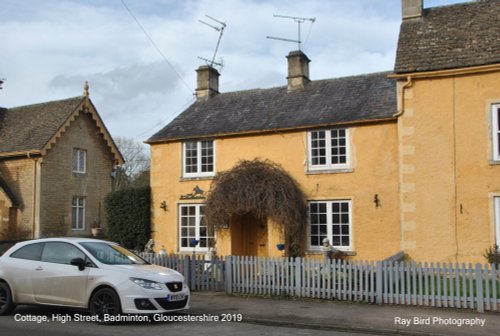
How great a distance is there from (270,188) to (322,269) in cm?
482

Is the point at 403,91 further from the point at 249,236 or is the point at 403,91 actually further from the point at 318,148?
the point at 249,236

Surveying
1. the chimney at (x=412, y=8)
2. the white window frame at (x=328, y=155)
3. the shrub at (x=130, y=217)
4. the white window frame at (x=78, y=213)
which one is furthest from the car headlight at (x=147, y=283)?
the white window frame at (x=78, y=213)

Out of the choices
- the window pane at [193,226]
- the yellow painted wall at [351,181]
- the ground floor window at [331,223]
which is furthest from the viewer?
the window pane at [193,226]

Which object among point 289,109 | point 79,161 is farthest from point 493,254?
point 79,161

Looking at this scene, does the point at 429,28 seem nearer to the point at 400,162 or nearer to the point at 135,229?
the point at 400,162

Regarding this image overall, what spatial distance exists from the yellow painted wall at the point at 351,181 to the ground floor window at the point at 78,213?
32.0 feet

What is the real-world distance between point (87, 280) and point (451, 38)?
13228 mm

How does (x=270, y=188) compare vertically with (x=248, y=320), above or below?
above

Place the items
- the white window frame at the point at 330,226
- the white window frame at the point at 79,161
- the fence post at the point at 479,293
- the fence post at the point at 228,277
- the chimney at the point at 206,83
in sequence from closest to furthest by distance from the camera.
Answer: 1. the fence post at the point at 479,293
2. the fence post at the point at 228,277
3. the white window frame at the point at 330,226
4. the chimney at the point at 206,83
5. the white window frame at the point at 79,161

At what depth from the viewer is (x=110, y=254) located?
426 inches

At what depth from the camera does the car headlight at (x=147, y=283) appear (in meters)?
9.74

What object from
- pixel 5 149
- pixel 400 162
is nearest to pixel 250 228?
pixel 400 162

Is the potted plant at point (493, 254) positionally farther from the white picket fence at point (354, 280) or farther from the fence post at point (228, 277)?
the fence post at point (228, 277)

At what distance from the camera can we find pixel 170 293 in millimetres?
10016
